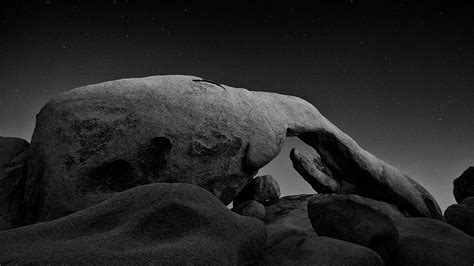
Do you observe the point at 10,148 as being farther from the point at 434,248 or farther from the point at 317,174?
the point at 317,174

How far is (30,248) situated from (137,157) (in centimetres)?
381

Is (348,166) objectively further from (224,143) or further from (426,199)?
(224,143)

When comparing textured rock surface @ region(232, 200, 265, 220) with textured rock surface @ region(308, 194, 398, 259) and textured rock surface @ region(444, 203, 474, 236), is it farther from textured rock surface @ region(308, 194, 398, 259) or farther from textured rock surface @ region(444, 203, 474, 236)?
textured rock surface @ region(444, 203, 474, 236)

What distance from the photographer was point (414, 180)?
12594 millimetres

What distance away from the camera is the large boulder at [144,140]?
6336 mm

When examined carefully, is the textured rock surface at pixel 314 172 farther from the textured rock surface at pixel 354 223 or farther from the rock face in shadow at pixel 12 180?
the rock face in shadow at pixel 12 180

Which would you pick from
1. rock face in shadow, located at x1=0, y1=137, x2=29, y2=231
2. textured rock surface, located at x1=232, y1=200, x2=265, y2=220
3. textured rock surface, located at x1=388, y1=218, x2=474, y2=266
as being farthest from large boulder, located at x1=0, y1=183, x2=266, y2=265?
textured rock surface, located at x1=232, y1=200, x2=265, y2=220

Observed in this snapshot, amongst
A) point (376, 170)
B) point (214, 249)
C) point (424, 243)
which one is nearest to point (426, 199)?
point (376, 170)

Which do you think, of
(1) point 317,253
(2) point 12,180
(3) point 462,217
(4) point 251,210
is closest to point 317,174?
(4) point 251,210

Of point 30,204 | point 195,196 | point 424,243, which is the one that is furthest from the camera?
point 30,204

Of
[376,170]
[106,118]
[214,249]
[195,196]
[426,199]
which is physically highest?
[106,118]

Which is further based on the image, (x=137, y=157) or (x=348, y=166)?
(x=348, y=166)

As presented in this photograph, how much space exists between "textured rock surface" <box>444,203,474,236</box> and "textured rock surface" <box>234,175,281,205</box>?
17.1 feet

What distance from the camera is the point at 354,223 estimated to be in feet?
17.8
